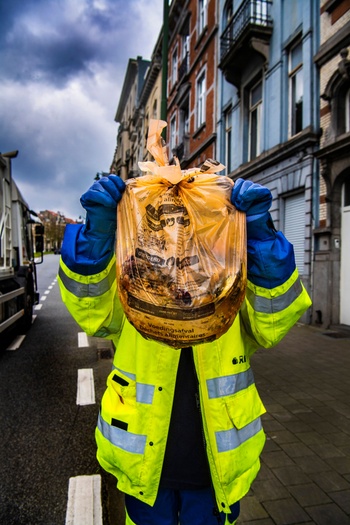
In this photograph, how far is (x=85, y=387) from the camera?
15.9 feet

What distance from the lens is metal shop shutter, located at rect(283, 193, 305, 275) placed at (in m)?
9.88

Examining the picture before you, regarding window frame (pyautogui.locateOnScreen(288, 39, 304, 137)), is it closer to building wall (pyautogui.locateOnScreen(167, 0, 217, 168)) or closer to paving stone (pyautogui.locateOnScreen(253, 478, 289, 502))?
building wall (pyautogui.locateOnScreen(167, 0, 217, 168))

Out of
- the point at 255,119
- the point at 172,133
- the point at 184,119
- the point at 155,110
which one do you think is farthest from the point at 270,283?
the point at 155,110

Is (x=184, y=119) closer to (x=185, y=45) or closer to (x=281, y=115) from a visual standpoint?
(x=185, y=45)

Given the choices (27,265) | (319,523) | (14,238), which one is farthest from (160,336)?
(27,265)

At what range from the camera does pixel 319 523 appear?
2.34 meters

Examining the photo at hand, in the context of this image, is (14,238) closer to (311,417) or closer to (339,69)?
(311,417)

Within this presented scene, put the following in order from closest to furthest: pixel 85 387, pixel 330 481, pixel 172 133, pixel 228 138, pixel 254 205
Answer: pixel 254 205 < pixel 330 481 < pixel 85 387 < pixel 228 138 < pixel 172 133

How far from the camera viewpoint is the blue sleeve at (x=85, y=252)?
1.49m

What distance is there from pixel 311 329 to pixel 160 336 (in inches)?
330

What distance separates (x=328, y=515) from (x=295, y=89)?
10.4m

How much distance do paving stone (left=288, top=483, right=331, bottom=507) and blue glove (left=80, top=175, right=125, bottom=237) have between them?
2.29 metres

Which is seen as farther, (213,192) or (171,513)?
(171,513)

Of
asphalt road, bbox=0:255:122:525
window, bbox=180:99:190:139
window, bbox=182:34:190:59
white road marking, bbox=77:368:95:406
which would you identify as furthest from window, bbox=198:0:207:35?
white road marking, bbox=77:368:95:406
